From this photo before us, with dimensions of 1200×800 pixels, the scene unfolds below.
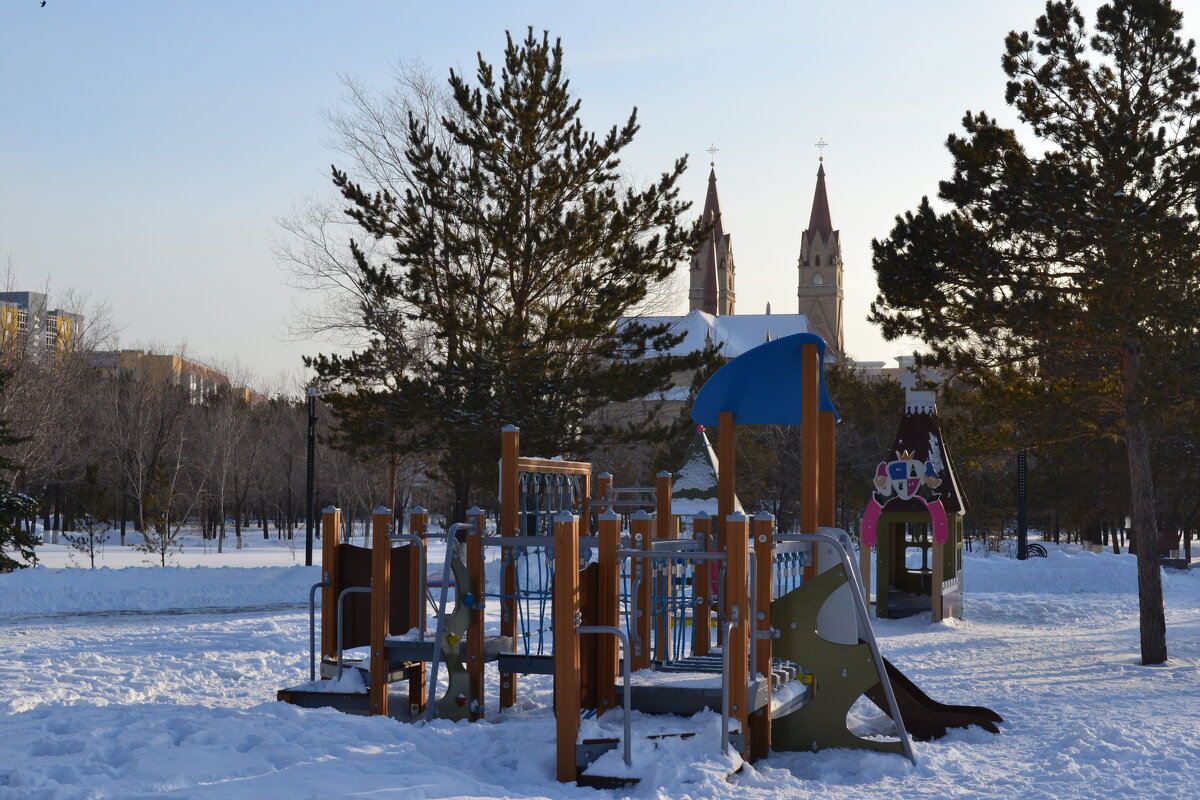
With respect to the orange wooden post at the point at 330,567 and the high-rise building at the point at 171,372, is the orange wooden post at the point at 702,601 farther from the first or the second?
the high-rise building at the point at 171,372

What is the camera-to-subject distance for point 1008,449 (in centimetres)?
1518

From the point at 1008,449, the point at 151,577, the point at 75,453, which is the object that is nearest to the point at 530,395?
the point at 151,577

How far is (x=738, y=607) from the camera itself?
7.43 m

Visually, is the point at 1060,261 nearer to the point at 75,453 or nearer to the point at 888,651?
the point at 888,651

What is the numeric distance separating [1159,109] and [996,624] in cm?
836

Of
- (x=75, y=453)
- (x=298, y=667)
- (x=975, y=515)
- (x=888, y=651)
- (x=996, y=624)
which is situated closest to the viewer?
(x=298, y=667)

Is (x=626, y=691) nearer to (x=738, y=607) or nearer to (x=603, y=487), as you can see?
(x=738, y=607)

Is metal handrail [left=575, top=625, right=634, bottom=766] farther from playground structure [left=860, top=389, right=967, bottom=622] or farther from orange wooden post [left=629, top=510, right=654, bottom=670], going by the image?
playground structure [left=860, top=389, right=967, bottom=622]

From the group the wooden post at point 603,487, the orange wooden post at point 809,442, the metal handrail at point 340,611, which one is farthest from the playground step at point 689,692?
the wooden post at point 603,487

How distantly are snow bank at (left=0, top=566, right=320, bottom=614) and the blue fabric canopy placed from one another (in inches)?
537

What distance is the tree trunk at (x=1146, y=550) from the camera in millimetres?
13531

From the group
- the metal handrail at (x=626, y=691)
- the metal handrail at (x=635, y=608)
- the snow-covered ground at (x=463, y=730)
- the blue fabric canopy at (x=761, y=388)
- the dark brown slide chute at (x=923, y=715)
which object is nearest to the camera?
the snow-covered ground at (x=463, y=730)

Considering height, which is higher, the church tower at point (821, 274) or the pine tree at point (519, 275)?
the church tower at point (821, 274)

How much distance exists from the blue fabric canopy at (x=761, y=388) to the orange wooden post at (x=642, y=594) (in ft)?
4.61
